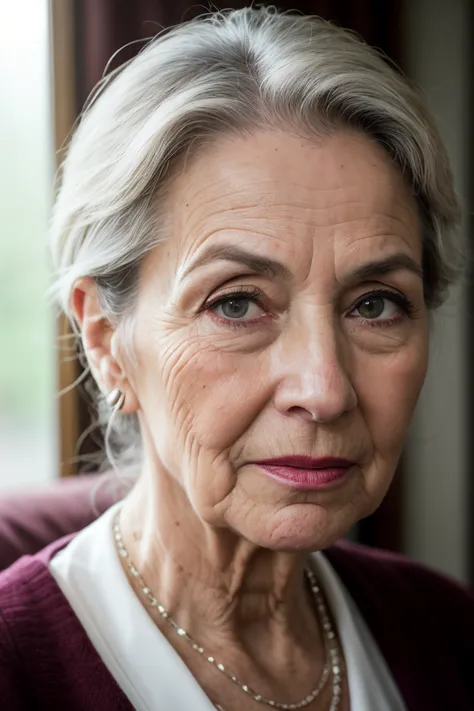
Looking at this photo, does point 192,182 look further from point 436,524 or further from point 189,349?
point 436,524

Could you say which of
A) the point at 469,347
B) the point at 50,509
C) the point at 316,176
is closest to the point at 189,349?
the point at 316,176

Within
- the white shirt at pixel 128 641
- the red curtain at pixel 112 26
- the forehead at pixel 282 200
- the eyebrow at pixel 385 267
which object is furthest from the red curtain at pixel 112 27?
the eyebrow at pixel 385 267

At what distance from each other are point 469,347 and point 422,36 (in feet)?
3.65

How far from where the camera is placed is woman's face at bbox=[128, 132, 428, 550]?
45.6 inches

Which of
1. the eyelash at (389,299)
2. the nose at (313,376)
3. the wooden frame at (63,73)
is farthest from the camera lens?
the wooden frame at (63,73)

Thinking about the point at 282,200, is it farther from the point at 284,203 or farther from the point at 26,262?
the point at 26,262

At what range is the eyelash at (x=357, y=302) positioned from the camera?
1.18 meters

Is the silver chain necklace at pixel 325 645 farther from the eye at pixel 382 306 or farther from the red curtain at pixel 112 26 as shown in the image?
the red curtain at pixel 112 26

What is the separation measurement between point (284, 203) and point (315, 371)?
234 millimetres

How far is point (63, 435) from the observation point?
215 centimetres

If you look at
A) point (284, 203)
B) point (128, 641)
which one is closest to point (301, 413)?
point (284, 203)

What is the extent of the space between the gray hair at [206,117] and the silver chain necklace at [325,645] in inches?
15.5

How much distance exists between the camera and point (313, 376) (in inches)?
44.5

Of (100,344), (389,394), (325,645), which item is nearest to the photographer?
(389,394)
